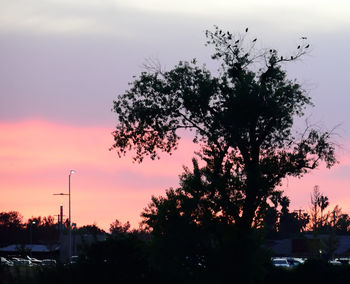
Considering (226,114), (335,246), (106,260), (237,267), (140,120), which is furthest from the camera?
(335,246)

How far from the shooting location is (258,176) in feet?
178

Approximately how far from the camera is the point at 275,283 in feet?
173

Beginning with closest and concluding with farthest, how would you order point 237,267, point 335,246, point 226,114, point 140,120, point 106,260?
point 106,260 < point 237,267 < point 226,114 < point 140,120 < point 335,246

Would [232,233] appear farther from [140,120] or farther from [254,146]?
[140,120]

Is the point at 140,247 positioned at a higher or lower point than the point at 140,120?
lower

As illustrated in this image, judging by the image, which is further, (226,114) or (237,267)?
(226,114)

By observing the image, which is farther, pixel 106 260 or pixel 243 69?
pixel 243 69

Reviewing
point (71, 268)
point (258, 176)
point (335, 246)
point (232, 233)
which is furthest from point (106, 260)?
point (335, 246)

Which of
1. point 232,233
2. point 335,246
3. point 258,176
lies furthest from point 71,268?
point 335,246

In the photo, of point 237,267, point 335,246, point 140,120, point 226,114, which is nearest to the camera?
point 237,267

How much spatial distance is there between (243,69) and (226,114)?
3.86 meters

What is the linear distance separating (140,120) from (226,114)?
7.08m

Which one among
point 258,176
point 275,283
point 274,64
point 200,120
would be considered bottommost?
point 275,283

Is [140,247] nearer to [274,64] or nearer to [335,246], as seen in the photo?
[274,64]
